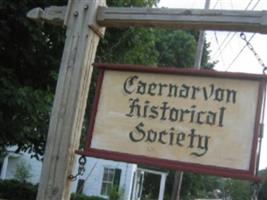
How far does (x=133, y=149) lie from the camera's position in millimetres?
4219

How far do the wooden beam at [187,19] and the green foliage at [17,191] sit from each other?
1773cm

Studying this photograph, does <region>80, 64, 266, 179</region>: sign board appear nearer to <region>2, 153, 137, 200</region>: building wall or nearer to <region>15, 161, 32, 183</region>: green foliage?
<region>15, 161, 32, 183</region>: green foliage

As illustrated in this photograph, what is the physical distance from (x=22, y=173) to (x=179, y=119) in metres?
21.5

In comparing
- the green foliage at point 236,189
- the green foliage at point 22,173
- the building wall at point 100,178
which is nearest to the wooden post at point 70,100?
the green foliage at point 22,173

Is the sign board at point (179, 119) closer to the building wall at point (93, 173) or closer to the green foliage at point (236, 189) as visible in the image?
the building wall at point (93, 173)

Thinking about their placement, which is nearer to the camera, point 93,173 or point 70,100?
point 70,100

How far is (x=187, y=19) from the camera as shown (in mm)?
4480

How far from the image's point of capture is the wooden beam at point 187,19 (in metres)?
4.30

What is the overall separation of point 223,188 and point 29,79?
68.4 metres

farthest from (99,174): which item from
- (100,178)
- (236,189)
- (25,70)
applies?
Result: (236,189)

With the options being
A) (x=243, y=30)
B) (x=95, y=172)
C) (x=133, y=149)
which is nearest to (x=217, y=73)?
(x=243, y=30)

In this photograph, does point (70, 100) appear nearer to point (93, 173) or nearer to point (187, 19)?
point (187, 19)

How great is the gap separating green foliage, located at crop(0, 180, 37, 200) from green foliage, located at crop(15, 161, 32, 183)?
1.63m

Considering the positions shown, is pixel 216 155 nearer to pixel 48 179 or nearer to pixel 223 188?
pixel 48 179
